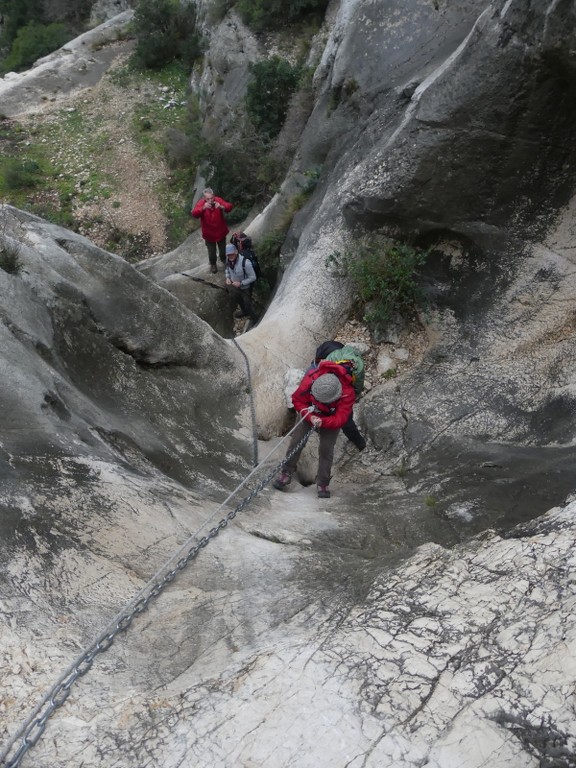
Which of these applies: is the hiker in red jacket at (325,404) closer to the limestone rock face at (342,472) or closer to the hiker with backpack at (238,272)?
the limestone rock face at (342,472)

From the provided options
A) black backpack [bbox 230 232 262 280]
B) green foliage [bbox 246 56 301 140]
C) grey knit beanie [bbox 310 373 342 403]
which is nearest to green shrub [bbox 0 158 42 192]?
green foliage [bbox 246 56 301 140]

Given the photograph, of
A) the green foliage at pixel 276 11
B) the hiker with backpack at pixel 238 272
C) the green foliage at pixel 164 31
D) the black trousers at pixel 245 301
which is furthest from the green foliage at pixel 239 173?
the green foliage at pixel 164 31

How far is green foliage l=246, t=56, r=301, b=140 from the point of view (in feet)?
50.2

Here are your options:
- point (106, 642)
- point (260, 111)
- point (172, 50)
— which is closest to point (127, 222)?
point (260, 111)

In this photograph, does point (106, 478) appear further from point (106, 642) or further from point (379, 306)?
point (379, 306)

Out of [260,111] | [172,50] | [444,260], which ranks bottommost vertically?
[444,260]

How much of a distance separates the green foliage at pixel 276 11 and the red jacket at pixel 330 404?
13272 millimetres

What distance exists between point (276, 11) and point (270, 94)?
10.8 ft

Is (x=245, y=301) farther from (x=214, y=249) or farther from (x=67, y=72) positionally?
(x=67, y=72)

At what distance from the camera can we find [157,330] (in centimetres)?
785

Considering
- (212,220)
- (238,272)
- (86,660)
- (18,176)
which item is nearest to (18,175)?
(18,176)

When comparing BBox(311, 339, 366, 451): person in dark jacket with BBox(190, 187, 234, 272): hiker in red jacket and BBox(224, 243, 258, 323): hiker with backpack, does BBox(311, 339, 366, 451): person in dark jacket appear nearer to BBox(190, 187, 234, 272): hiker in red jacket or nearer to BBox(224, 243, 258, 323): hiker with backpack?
BBox(224, 243, 258, 323): hiker with backpack

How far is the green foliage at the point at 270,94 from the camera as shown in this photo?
15.3m

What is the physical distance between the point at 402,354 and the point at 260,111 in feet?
29.5
